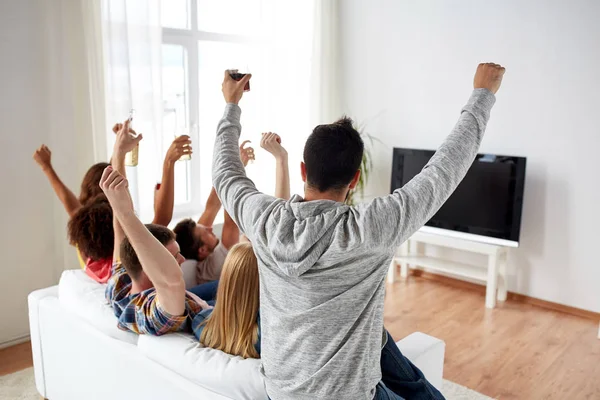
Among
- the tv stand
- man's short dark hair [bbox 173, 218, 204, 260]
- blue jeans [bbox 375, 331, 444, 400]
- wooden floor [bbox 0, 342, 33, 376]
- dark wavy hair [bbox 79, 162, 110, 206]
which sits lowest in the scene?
wooden floor [bbox 0, 342, 33, 376]

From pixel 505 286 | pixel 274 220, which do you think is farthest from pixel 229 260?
pixel 505 286

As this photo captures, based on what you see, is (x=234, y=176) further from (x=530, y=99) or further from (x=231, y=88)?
(x=530, y=99)

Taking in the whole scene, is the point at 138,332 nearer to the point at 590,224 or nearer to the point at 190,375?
the point at 190,375

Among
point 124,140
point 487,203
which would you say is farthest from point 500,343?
point 124,140

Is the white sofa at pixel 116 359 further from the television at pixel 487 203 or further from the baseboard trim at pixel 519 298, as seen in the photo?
the baseboard trim at pixel 519 298

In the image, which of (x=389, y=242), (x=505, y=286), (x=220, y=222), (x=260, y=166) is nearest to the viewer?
(x=389, y=242)

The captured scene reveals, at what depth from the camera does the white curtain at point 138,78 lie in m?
3.68

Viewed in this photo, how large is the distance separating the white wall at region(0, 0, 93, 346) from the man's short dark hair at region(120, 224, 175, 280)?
1.81 metres

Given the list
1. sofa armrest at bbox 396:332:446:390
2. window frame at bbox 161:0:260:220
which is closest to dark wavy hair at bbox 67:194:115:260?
sofa armrest at bbox 396:332:446:390

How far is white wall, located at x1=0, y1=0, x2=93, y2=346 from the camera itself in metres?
3.26

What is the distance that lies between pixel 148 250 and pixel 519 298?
3.67 m

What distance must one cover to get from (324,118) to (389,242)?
4149mm

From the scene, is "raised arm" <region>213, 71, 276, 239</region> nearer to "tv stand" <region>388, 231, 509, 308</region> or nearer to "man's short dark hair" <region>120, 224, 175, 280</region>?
"man's short dark hair" <region>120, 224, 175, 280</region>

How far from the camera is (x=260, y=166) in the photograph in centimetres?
501
